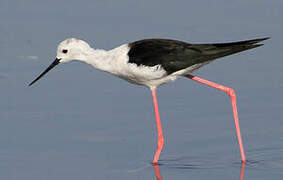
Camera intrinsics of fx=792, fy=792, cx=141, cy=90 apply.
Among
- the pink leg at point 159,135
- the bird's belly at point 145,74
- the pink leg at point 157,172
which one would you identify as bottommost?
the pink leg at point 157,172

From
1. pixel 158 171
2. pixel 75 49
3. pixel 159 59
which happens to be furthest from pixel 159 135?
pixel 75 49

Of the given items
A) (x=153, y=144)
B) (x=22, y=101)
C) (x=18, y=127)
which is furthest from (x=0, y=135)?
(x=153, y=144)

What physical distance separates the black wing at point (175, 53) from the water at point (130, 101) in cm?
60

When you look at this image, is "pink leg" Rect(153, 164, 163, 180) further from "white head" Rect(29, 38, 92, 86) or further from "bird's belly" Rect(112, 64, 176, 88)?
"white head" Rect(29, 38, 92, 86)

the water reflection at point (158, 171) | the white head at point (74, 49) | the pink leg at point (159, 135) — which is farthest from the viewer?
the white head at point (74, 49)

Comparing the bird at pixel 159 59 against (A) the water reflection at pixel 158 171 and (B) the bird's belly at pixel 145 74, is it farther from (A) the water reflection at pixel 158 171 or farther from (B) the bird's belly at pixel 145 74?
(A) the water reflection at pixel 158 171

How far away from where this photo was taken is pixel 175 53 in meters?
7.43

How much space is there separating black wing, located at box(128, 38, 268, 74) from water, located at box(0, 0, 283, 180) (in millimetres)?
600

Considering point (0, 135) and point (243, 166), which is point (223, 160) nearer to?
point (243, 166)

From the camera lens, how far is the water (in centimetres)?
683

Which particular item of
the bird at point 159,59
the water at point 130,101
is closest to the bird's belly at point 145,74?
the bird at point 159,59

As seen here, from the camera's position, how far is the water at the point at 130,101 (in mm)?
6828

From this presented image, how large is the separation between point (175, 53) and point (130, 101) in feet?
2.96

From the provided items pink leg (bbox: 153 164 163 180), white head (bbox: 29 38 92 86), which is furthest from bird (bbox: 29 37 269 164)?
pink leg (bbox: 153 164 163 180)
